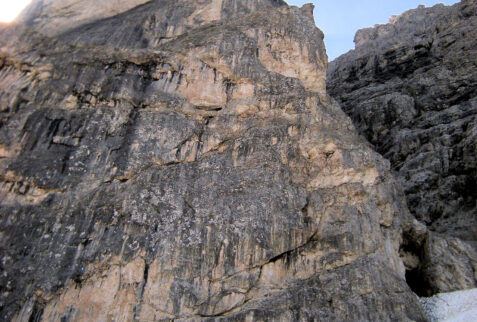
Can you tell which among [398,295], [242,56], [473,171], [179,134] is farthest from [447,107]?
[179,134]

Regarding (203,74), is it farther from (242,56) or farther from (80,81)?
(80,81)

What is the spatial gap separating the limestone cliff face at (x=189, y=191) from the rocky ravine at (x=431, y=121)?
3156 millimetres

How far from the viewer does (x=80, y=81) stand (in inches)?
968

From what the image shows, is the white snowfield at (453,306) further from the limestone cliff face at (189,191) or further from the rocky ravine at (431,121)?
the limestone cliff face at (189,191)

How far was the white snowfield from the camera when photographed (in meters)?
21.7

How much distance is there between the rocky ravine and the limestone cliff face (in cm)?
316

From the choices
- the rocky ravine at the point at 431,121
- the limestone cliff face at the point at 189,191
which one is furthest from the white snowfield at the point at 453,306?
the limestone cliff face at the point at 189,191

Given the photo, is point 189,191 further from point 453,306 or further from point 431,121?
point 431,121

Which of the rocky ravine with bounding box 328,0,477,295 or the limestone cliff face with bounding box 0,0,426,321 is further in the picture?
the rocky ravine with bounding box 328,0,477,295

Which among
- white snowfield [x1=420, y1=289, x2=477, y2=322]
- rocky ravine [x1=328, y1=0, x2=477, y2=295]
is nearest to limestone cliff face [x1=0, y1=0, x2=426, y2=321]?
rocky ravine [x1=328, y1=0, x2=477, y2=295]

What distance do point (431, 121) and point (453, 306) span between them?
18.5m

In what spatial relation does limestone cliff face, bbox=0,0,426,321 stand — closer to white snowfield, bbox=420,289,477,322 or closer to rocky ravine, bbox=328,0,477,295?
rocky ravine, bbox=328,0,477,295

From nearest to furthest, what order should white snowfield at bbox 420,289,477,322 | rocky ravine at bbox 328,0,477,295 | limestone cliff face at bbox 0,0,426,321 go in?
limestone cliff face at bbox 0,0,426,321, white snowfield at bbox 420,289,477,322, rocky ravine at bbox 328,0,477,295

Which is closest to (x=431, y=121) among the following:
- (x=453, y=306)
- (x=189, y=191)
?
(x=453, y=306)
